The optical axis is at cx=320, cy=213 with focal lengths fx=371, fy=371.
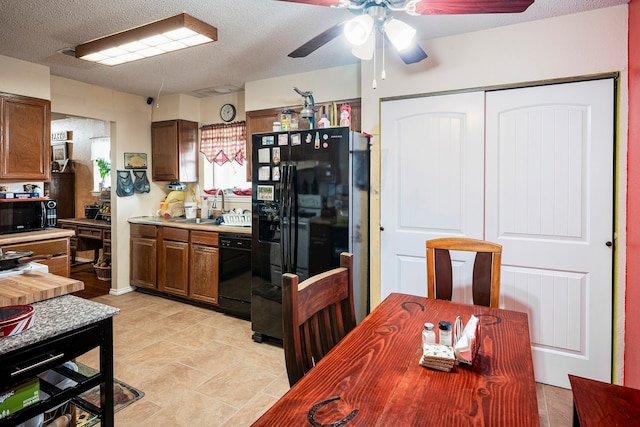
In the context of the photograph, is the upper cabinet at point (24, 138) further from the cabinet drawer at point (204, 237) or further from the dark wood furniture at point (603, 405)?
the dark wood furniture at point (603, 405)

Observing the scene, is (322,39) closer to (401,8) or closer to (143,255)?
(401,8)

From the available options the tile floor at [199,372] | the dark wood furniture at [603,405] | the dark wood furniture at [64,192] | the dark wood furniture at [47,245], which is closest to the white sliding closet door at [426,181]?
the tile floor at [199,372]

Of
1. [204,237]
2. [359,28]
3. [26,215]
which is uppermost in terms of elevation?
[359,28]

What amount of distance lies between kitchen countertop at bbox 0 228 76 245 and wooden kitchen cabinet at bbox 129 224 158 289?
0.90 metres

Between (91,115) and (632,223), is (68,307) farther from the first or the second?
(91,115)

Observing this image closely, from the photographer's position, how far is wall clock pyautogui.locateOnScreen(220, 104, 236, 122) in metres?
4.45

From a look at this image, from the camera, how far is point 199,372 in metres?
2.64

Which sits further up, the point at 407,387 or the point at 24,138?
the point at 24,138

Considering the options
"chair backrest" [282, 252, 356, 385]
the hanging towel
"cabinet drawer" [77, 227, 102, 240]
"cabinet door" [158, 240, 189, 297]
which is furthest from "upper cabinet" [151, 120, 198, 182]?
"chair backrest" [282, 252, 356, 385]

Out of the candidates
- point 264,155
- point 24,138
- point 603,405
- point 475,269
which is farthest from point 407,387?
point 24,138

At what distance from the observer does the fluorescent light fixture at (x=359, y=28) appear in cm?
155

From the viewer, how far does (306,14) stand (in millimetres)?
2393

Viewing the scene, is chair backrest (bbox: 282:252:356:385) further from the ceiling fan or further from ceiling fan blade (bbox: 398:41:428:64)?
ceiling fan blade (bbox: 398:41:428:64)

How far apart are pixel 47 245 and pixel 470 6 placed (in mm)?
3731
